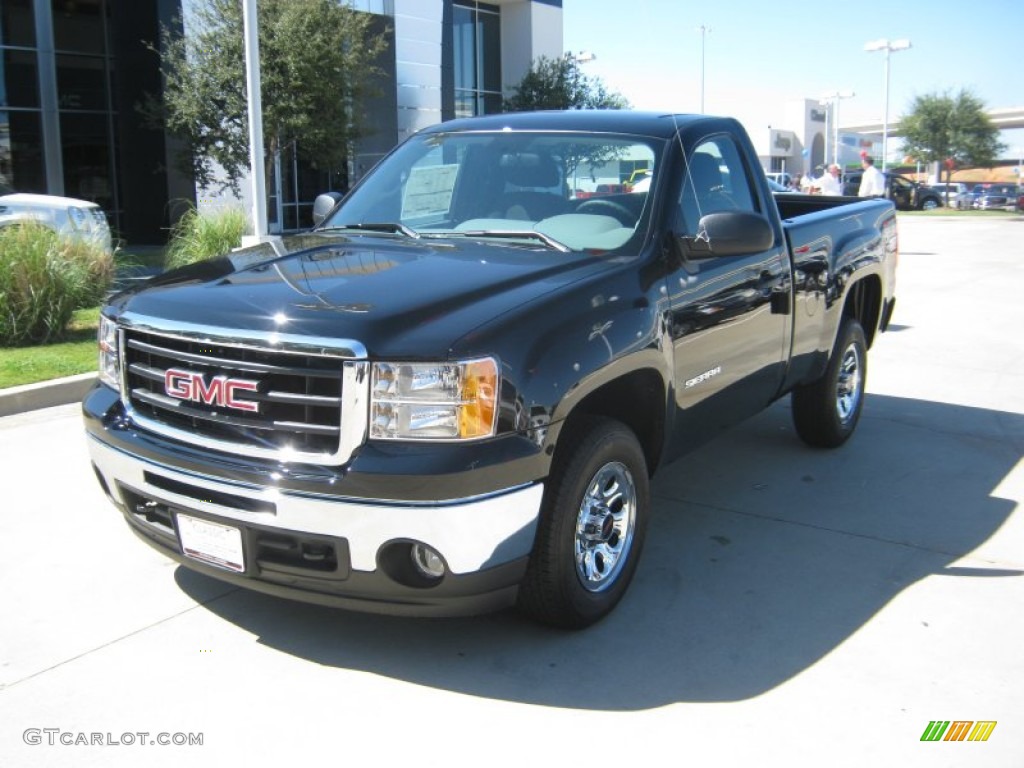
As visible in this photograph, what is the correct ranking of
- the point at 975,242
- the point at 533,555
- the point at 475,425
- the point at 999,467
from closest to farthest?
the point at 475,425, the point at 533,555, the point at 999,467, the point at 975,242

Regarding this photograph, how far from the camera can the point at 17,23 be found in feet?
69.6

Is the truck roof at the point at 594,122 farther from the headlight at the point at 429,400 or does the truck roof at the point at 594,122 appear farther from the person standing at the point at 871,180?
the person standing at the point at 871,180

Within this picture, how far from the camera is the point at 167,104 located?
19203 mm

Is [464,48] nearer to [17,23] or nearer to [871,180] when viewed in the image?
[17,23]

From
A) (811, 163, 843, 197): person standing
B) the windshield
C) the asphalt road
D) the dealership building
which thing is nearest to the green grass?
the asphalt road

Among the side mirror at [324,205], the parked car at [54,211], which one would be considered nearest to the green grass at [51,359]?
Answer: the side mirror at [324,205]

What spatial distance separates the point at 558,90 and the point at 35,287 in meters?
25.6

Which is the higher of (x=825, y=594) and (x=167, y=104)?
(x=167, y=104)

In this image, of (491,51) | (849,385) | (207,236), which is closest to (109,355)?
(849,385)

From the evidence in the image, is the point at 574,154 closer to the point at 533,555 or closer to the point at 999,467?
the point at 533,555

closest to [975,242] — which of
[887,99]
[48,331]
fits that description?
[48,331]

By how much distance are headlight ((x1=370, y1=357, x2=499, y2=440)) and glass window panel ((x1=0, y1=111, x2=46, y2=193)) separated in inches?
819

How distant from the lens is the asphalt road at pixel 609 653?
312cm

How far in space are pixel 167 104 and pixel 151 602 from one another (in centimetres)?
1713
